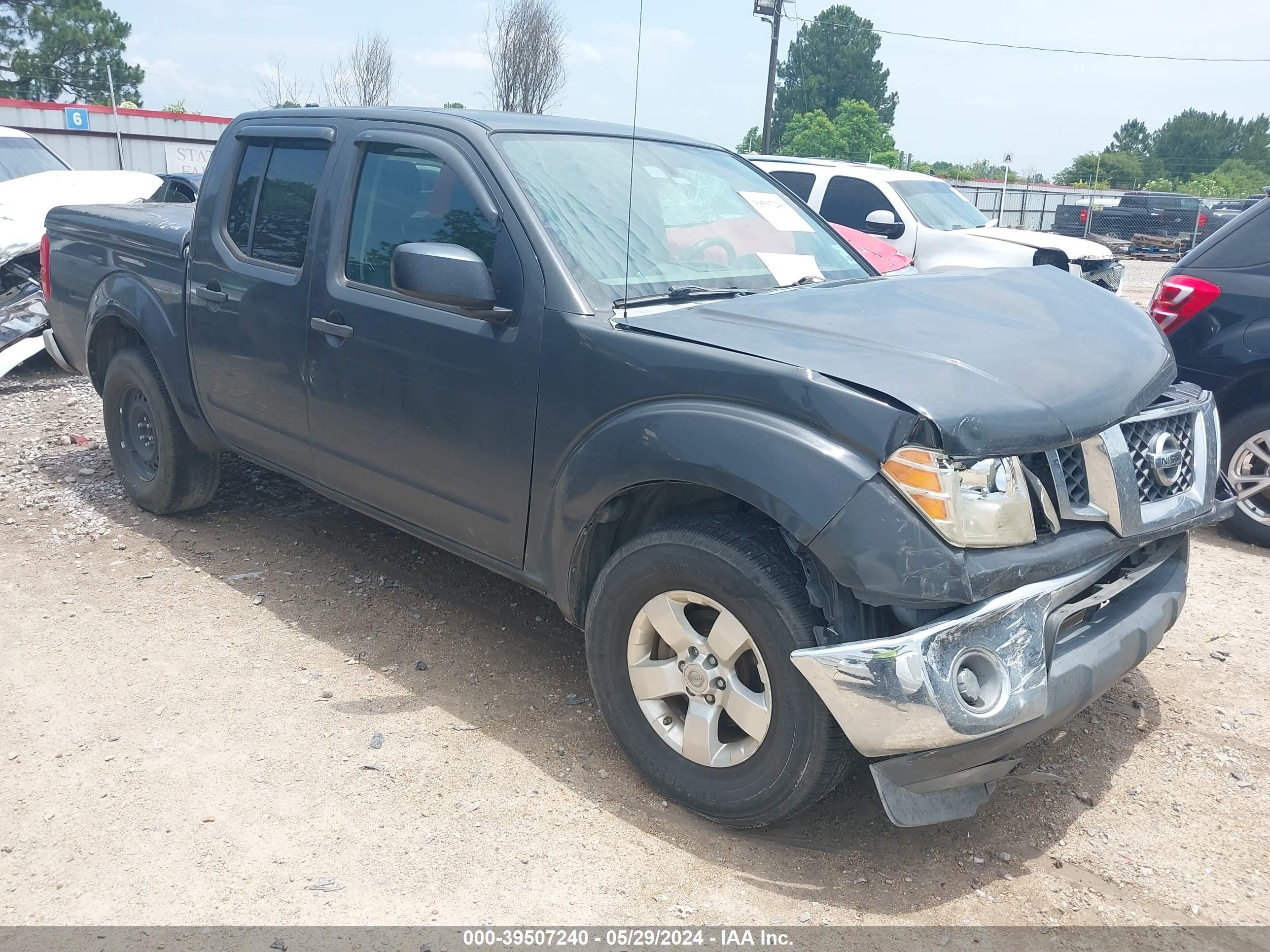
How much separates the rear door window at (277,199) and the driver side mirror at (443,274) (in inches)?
41.4

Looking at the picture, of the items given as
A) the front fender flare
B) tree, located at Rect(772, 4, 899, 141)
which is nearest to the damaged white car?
the front fender flare

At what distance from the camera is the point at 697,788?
2.89m

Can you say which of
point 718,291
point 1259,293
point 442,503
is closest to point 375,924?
point 442,503

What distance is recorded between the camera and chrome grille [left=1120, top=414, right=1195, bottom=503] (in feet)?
9.32

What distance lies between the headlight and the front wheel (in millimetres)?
396

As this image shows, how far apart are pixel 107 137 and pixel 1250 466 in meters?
30.1

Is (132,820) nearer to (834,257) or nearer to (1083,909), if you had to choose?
(1083,909)

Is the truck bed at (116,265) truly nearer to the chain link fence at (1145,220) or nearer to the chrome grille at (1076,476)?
the chrome grille at (1076,476)

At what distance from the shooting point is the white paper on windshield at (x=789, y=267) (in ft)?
12.0

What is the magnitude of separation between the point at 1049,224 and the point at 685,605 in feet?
105

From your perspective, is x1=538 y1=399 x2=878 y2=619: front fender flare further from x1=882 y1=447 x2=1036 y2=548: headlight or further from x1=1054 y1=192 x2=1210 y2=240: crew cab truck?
x1=1054 y1=192 x2=1210 y2=240: crew cab truck

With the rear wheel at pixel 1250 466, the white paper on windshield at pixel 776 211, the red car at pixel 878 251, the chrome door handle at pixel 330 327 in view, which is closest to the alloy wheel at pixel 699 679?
the chrome door handle at pixel 330 327

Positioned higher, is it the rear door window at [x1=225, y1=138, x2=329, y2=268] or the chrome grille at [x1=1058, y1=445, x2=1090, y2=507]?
the rear door window at [x1=225, y1=138, x2=329, y2=268]

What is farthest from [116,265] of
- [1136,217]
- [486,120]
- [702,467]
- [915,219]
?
[1136,217]
